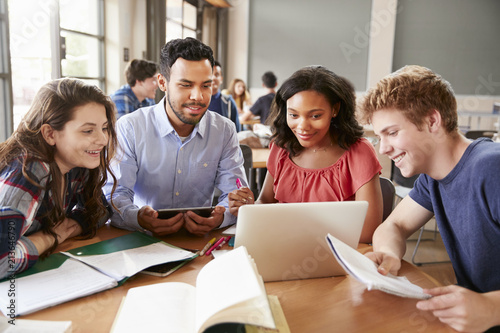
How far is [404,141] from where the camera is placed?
3.70 ft

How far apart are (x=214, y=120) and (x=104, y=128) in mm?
662

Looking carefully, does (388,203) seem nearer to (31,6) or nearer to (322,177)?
(322,177)

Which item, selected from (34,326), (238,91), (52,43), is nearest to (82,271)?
(34,326)

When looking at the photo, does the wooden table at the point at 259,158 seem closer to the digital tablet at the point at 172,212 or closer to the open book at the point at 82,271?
the digital tablet at the point at 172,212

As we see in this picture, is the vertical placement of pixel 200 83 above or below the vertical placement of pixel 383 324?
above

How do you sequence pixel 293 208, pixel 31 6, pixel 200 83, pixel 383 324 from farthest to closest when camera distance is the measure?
pixel 31 6 → pixel 200 83 → pixel 293 208 → pixel 383 324

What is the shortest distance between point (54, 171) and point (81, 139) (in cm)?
13

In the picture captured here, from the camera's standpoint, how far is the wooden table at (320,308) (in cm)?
89

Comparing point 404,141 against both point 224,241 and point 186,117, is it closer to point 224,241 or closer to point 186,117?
point 224,241

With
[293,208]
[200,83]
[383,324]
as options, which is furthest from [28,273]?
[200,83]

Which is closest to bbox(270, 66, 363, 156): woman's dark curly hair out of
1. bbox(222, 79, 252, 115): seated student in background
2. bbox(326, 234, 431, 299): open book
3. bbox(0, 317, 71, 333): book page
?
bbox(326, 234, 431, 299): open book

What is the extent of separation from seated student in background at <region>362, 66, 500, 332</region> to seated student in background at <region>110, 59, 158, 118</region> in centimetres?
303

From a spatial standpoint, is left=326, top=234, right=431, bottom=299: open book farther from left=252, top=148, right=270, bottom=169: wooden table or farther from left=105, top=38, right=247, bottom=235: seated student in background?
left=252, top=148, right=270, bottom=169: wooden table

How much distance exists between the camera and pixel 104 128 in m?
1.39
